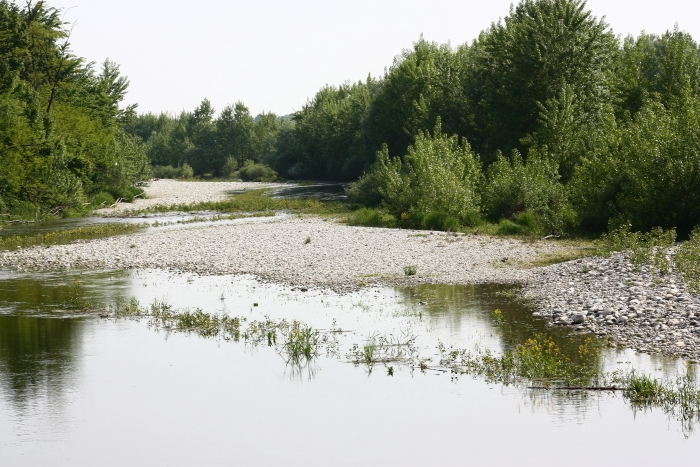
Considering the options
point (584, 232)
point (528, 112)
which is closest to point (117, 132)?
point (528, 112)

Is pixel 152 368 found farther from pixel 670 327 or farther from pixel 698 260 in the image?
pixel 698 260

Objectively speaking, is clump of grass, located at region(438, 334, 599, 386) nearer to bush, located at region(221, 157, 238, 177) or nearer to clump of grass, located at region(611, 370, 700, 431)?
clump of grass, located at region(611, 370, 700, 431)

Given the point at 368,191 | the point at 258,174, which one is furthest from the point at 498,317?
the point at 258,174

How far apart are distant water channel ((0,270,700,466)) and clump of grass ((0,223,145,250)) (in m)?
19.5

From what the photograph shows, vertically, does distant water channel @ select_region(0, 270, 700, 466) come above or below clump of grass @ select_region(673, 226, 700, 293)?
below

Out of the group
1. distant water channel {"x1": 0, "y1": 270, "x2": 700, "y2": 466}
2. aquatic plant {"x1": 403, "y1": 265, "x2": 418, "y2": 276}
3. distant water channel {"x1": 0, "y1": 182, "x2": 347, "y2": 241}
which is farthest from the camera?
distant water channel {"x1": 0, "y1": 182, "x2": 347, "y2": 241}

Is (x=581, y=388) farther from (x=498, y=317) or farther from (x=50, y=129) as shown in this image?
(x=50, y=129)

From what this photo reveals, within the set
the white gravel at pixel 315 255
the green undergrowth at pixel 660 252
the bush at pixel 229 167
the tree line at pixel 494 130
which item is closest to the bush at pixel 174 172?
the bush at pixel 229 167

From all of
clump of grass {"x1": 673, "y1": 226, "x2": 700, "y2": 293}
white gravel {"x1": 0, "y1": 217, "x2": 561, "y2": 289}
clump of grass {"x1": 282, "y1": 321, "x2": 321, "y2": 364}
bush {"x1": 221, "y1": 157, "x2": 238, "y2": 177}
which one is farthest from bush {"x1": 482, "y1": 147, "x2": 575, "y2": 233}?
bush {"x1": 221, "y1": 157, "x2": 238, "y2": 177}

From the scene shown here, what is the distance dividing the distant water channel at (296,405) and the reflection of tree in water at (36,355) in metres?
0.06

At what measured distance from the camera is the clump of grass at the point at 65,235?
40281mm

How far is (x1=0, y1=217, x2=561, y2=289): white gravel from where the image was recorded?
28.2 metres

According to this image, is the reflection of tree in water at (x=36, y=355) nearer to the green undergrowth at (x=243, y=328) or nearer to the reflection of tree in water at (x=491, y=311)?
the green undergrowth at (x=243, y=328)

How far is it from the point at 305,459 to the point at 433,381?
14.9 feet
